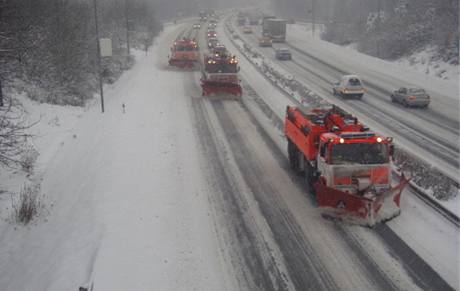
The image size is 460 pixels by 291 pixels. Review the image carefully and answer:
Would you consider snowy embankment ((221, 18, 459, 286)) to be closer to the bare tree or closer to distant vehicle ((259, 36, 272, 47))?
the bare tree

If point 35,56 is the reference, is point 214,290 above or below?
below

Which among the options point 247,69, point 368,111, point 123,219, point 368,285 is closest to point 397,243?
point 368,285

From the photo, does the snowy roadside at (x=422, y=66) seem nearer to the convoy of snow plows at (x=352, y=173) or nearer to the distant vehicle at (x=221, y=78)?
the distant vehicle at (x=221, y=78)

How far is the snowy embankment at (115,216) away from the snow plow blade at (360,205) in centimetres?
354

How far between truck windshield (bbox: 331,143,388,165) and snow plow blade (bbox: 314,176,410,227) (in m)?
0.92

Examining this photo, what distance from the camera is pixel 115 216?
15.6 m

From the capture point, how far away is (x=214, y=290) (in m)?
11.7

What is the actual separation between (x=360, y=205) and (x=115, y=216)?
730 centimetres

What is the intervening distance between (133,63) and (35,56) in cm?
2241

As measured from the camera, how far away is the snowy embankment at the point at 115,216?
1250 centimetres

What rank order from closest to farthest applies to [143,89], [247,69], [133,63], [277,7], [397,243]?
1. [397,243]
2. [143,89]
3. [247,69]
4. [133,63]
5. [277,7]

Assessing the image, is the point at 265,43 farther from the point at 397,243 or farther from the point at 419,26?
the point at 397,243

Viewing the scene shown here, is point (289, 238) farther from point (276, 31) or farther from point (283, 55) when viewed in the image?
point (276, 31)

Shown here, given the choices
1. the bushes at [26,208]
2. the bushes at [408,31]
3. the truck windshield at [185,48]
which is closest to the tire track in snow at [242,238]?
the bushes at [26,208]
